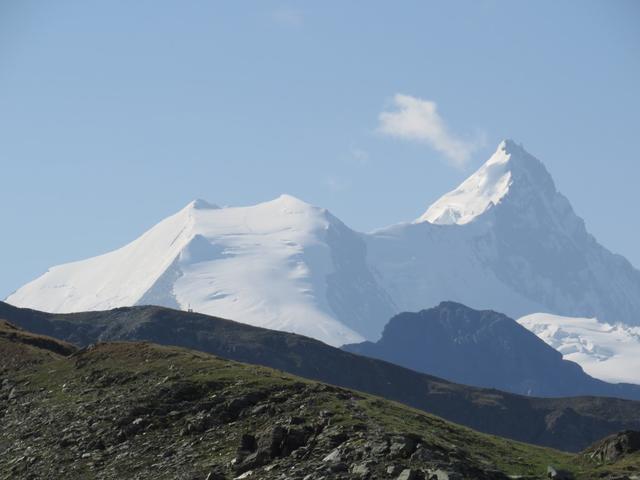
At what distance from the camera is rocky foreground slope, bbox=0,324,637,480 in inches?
2028

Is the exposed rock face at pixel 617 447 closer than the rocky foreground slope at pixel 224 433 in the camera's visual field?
No

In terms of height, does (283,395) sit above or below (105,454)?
above

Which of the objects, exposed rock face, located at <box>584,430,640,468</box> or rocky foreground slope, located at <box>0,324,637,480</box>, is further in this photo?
exposed rock face, located at <box>584,430,640,468</box>

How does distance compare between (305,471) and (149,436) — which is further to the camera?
(149,436)

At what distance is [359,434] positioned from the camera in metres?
54.1

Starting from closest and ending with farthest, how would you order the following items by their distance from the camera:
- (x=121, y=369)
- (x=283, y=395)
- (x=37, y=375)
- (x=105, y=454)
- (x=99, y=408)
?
1. (x=105, y=454)
2. (x=283, y=395)
3. (x=99, y=408)
4. (x=121, y=369)
5. (x=37, y=375)

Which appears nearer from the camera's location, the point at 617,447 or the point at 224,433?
the point at 224,433

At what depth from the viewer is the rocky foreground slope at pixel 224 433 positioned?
5150 cm

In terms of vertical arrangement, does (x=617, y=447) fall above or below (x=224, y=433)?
above

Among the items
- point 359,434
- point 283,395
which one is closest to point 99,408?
point 283,395

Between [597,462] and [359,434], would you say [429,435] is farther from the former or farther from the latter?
[597,462]

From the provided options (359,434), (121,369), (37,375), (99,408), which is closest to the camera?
(359,434)

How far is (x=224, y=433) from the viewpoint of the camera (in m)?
59.4

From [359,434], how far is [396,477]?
6.57 m
